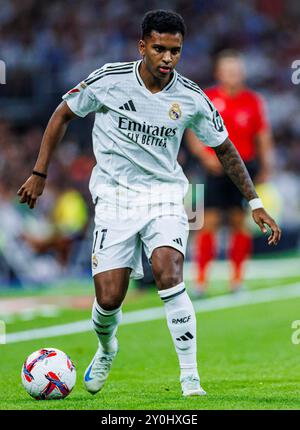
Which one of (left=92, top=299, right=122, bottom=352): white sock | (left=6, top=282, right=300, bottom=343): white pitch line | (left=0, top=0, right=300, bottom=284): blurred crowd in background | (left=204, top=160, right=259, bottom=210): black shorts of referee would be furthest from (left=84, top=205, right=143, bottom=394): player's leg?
(left=0, top=0, right=300, bottom=284): blurred crowd in background

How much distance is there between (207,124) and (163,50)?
0.60 meters

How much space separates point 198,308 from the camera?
40.8 ft

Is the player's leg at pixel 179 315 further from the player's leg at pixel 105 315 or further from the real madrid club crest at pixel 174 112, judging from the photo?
the real madrid club crest at pixel 174 112

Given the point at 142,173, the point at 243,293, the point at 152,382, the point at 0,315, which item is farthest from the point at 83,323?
the point at 142,173

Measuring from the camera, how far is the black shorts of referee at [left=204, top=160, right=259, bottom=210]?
42.2 ft

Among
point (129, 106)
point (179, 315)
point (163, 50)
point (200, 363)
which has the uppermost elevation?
point (163, 50)

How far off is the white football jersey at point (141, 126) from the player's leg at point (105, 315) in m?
0.50

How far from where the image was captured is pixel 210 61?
23.5 m

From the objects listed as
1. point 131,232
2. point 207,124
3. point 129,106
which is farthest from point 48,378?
point 207,124

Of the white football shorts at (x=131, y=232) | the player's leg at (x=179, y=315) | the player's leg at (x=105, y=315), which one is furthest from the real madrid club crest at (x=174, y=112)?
the player's leg at (x=105, y=315)

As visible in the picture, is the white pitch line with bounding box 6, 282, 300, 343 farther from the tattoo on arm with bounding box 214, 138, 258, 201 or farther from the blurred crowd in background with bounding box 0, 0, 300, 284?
the blurred crowd in background with bounding box 0, 0, 300, 284

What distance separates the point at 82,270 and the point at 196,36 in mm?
8620

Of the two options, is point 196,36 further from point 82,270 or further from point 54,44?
point 82,270

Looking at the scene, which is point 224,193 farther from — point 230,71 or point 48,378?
point 48,378
